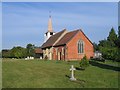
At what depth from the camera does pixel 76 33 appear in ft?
181

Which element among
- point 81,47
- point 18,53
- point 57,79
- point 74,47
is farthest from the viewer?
point 18,53

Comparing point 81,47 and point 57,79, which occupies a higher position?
point 81,47

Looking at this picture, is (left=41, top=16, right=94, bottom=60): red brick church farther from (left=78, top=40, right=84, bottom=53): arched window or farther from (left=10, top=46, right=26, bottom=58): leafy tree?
(left=10, top=46, right=26, bottom=58): leafy tree

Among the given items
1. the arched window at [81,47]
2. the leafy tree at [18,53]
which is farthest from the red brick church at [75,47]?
the leafy tree at [18,53]

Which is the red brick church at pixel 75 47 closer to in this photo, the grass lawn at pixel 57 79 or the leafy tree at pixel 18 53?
the leafy tree at pixel 18 53

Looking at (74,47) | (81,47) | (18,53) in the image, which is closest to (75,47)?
(74,47)

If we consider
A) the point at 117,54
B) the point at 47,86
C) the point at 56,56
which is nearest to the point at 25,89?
the point at 47,86

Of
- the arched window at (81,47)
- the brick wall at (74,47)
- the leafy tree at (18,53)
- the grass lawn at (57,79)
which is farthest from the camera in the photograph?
the leafy tree at (18,53)

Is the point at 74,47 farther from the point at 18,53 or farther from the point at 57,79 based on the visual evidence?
the point at 57,79

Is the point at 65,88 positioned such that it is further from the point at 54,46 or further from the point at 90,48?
the point at 54,46

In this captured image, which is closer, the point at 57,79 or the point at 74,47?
the point at 57,79

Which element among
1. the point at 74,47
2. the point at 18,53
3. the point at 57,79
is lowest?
the point at 57,79

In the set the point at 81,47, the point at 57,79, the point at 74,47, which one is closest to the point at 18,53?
the point at 74,47

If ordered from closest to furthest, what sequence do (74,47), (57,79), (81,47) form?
1. (57,79)
2. (74,47)
3. (81,47)
